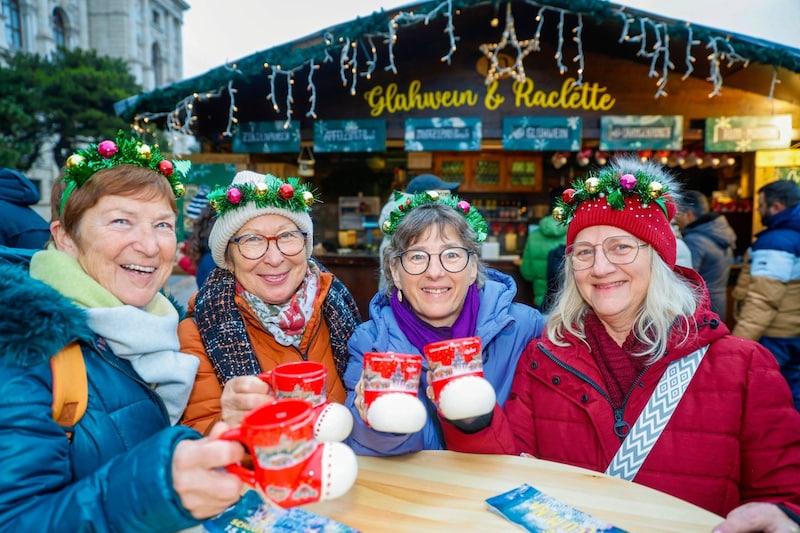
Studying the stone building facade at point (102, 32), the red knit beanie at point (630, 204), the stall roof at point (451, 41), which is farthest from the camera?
the stone building facade at point (102, 32)

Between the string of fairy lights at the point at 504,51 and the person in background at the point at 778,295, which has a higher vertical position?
the string of fairy lights at the point at 504,51

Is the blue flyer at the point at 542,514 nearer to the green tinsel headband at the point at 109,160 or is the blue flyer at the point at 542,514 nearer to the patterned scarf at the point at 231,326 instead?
the patterned scarf at the point at 231,326

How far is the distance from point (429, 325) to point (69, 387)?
1295 mm

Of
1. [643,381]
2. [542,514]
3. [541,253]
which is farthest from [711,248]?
Answer: [542,514]

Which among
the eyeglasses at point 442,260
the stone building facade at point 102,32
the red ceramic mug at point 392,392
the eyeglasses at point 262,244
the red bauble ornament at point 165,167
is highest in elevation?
the stone building facade at point 102,32

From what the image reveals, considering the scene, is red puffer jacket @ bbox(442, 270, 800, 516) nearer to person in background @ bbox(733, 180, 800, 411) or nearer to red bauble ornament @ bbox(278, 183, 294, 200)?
red bauble ornament @ bbox(278, 183, 294, 200)

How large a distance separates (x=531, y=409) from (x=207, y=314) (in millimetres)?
1378

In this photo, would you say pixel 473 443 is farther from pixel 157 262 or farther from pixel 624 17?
pixel 624 17

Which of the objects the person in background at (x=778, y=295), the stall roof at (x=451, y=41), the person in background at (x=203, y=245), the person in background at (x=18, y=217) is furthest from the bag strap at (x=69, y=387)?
the stall roof at (x=451, y=41)

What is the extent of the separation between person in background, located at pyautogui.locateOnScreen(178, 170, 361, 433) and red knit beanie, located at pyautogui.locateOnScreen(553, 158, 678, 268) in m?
1.15

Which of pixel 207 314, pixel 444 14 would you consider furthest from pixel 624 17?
pixel 207 314

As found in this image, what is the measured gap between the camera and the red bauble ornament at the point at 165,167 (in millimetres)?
1628

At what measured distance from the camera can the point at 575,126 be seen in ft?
21.5

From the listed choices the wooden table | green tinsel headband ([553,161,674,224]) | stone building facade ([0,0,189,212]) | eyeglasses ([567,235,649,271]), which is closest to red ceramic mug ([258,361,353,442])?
the wooden table
